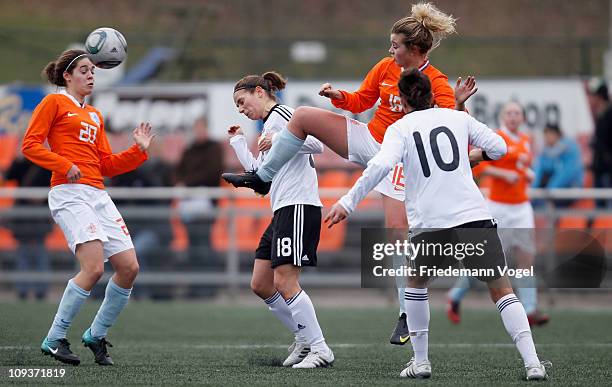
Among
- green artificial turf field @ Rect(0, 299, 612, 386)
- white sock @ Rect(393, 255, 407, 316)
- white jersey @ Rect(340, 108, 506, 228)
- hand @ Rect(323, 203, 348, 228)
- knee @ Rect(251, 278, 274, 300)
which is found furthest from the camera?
white sock @ Rect(393, 255, 407, 316)

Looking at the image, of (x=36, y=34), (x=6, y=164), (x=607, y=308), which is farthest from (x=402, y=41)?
(x=36, y=34)

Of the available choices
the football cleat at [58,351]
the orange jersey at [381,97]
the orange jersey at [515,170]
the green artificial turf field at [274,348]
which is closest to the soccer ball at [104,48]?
the orange jersey at [381,97]

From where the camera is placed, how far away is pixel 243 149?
7.46 m

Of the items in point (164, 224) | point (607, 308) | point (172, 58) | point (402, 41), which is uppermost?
point (172, 58)

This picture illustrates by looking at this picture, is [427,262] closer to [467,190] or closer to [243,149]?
[467,190]

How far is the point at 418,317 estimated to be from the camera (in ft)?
20.9

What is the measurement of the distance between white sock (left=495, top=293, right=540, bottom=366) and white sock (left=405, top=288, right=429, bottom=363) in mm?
470

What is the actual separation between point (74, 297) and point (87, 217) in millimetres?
533

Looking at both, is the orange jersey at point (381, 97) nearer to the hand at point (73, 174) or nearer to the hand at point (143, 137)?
the hand at point (143, 137)

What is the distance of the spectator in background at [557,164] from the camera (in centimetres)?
1336

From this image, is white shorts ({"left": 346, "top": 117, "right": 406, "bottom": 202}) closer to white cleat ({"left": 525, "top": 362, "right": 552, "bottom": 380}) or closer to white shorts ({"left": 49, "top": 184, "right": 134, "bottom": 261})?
white shorts ({"left": 49, "top": 184, "right": 134, "bottom": 261})

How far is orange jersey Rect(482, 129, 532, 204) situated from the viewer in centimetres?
1088

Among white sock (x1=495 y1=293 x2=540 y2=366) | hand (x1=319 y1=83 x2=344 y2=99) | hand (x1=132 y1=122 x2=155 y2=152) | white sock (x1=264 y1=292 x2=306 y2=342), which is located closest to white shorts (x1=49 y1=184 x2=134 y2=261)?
hand (x1=132 y1=122 x2=155 y2=152)

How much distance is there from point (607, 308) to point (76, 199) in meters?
8.14
